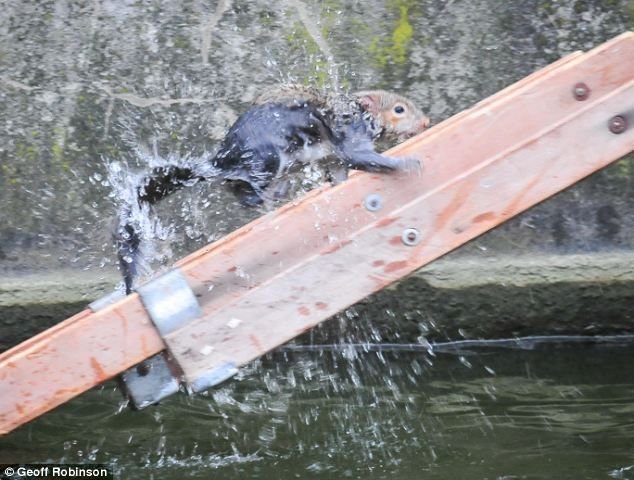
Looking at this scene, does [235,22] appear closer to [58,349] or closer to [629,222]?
[629,222]

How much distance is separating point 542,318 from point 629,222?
58 centimetres

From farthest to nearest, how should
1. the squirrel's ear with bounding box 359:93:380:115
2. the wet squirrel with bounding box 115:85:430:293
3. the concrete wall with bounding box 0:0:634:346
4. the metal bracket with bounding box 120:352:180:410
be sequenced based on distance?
1. the concrete wall with bounding box 0:0:634:346
2. the squirrel's ear with bounding box 359:93:380:115
3. the wet squirrel with bounding box 115:85:430:293
4. the metal bracket with bounding box 120:352:180:410

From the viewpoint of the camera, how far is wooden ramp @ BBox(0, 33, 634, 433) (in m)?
2.45

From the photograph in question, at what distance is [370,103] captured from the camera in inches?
135

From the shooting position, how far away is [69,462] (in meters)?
3.59

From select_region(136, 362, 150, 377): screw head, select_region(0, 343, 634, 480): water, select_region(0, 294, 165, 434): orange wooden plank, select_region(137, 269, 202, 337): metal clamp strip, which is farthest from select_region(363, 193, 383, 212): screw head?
select_region(0, 343, 634, 480): water

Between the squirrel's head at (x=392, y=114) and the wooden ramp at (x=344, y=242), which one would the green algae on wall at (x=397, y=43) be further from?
the wooden ramp at (x=344, y=242)

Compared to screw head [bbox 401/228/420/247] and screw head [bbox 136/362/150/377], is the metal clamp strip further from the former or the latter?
screw head [bbox 401/228/420/247]

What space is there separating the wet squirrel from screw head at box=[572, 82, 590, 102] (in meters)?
0.78

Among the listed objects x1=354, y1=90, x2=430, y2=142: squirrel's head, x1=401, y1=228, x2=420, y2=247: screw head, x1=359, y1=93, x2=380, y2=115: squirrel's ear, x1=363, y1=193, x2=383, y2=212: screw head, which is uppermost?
x1=359, y1=93, x2=380, y2=115: squirrel's ear

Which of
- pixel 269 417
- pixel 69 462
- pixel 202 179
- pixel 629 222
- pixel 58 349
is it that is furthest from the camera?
pixel 629 222

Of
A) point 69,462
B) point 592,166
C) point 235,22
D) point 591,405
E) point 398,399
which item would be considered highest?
point 235,22

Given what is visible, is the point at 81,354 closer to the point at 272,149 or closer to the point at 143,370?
the point at 143,370

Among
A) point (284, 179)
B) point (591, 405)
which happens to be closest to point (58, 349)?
point (284, 179)
